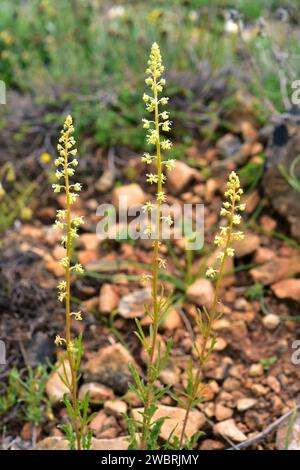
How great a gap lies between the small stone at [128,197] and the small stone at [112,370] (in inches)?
49.0

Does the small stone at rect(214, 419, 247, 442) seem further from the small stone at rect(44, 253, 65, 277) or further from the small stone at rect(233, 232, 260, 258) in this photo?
the small stone at rect(44, 253, 65, 277)

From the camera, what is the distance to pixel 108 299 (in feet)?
10.6

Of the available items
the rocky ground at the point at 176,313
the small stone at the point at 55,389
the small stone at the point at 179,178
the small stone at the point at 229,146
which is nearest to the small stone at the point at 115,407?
the rocky ground at the point at 176,313

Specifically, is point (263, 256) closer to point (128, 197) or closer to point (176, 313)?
point (176, 313)

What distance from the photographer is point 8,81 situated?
17.5 feet

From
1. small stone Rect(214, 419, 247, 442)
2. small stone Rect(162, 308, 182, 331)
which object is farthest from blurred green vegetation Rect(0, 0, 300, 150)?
small stone Rect(214, 419, 247, 442)

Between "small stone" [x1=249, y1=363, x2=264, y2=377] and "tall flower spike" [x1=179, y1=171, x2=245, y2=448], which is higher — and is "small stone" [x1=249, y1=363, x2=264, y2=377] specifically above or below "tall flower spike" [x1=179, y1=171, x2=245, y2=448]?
below

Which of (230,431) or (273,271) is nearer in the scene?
(230,431)

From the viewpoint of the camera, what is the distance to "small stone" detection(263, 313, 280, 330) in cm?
309

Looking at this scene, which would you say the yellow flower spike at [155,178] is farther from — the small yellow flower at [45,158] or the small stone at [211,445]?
A: the small yellow flower at [45,158]

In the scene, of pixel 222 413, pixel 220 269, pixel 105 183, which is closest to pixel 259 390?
pixel 222 413

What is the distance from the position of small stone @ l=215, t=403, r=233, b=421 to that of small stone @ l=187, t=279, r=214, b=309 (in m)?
0.60

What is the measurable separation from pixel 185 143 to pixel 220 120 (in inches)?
12.4

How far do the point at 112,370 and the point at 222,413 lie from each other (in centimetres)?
54
